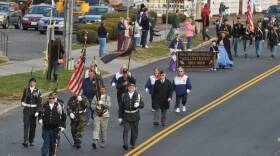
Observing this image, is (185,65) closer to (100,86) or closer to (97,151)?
(100,86)

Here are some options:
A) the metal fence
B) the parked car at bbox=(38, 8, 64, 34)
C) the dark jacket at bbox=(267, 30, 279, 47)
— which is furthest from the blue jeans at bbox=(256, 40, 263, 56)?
the parked car at bbox=(38, 8, 64, 34)

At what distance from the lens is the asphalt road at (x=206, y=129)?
1889 centimetres

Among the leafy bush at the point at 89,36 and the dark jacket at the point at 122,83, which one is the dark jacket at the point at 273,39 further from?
the dark jacket at the point at 122,83

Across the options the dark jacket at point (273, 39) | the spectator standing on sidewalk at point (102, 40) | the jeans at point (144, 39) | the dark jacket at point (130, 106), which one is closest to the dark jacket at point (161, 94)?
the dark jacket at point (130, 106)

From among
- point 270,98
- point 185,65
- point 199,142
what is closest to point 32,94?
point 199,142

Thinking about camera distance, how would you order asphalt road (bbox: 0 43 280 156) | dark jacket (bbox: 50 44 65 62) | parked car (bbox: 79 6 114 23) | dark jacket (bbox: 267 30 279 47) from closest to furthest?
asphalt road (bbox: 0 43 280 156), dark jacket (bbox: 50 44 65 62), dark jacket (bbox: 267 30 279 47), parked car (bbox: 79 6 114 23)

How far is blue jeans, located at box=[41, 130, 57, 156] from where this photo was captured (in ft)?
57.9

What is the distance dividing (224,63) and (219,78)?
312 centimetres

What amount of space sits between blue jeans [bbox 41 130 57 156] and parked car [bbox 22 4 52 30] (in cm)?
3323

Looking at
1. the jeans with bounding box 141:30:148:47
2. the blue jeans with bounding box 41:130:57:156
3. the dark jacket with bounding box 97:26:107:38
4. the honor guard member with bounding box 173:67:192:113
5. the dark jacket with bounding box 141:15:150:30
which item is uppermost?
the dark jacket with bounding box 141:15:150:30

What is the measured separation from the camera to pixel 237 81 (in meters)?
30.6

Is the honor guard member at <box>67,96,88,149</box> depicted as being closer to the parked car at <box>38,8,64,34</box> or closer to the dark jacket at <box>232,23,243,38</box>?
the dark jacket at <box>232,23,243,38</box>

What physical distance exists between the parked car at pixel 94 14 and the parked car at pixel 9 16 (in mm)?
4835

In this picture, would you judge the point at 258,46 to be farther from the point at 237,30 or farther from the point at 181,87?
the point at 181,87
